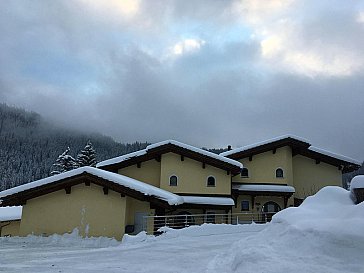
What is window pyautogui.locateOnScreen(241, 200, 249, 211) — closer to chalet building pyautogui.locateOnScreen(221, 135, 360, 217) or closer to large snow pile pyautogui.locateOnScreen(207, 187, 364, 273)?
chalet building pyautogui.locateOnScreen(221, 135, 360, 217)

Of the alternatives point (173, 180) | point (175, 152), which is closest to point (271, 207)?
point (173, 180)

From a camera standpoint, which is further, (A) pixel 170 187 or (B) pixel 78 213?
(A) pixel 170 187

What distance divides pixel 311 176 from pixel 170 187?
1319 centimetres

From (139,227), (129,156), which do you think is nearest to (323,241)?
(139,227)

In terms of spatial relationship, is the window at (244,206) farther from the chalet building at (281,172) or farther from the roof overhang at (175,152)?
the roof overhang at (175,152)

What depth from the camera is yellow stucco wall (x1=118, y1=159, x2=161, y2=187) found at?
94.3 feet

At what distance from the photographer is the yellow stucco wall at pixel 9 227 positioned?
27.8 metres

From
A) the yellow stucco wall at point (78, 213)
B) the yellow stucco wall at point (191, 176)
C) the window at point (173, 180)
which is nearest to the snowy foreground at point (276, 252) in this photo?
the yellow stucco wall at point (78, 213)

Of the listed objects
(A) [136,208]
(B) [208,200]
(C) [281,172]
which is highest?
(C) [281,172]

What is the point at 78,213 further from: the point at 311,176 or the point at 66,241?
the point at 311,176

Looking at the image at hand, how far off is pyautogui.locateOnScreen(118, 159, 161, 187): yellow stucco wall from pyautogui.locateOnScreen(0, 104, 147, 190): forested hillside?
3236 inches

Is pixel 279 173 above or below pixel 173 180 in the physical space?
above

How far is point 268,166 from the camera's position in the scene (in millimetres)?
31422

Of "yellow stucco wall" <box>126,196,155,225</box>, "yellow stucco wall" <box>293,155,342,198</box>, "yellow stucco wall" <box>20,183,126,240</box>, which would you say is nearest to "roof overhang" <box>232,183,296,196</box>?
"yellow stucco wall" <box>293,155,342,198</box>
